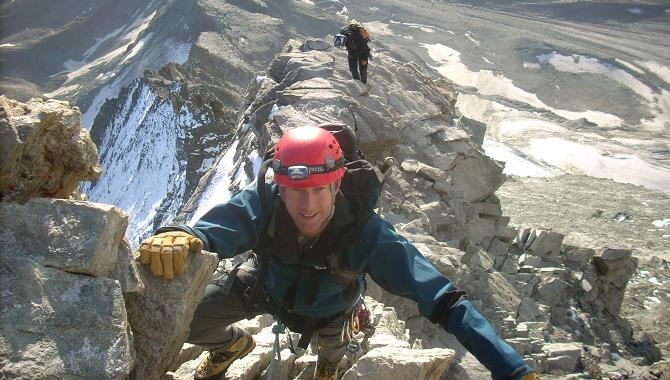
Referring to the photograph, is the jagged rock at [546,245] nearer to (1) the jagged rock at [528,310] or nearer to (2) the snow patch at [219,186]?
(1) the jagged rock at [528,310]

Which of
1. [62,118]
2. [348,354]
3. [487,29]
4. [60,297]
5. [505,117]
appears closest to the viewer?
[60,297]

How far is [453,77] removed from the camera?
195ft

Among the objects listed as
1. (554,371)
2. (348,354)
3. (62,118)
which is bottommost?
(554,371)

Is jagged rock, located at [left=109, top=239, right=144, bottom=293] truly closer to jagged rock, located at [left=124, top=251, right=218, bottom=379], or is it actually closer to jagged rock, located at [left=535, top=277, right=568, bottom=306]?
jagged rock, located at [left=124, top=251, right=218, bottom=379]

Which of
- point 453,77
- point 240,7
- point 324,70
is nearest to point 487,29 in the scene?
point 453,77

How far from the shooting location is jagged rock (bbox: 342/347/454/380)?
14.4 ft

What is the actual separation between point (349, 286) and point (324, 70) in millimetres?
11665

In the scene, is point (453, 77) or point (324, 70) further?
point (453, 77)

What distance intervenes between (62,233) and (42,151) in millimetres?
736

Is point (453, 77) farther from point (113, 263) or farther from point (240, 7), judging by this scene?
point (113, 263)

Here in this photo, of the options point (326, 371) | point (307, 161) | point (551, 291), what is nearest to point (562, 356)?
point (551, 291)

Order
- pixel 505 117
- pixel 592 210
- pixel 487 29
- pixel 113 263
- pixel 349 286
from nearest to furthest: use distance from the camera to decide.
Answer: pixel 113 263 → pixel 349 286 → pixel 592 210 → pixel 505 117 → pixel 487 29

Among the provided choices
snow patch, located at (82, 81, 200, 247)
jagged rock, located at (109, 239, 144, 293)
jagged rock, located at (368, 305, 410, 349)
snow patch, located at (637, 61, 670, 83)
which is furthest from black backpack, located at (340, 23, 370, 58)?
snow patch, located at (637, 61, 670, 83)

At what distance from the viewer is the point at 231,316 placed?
14.8 feet
